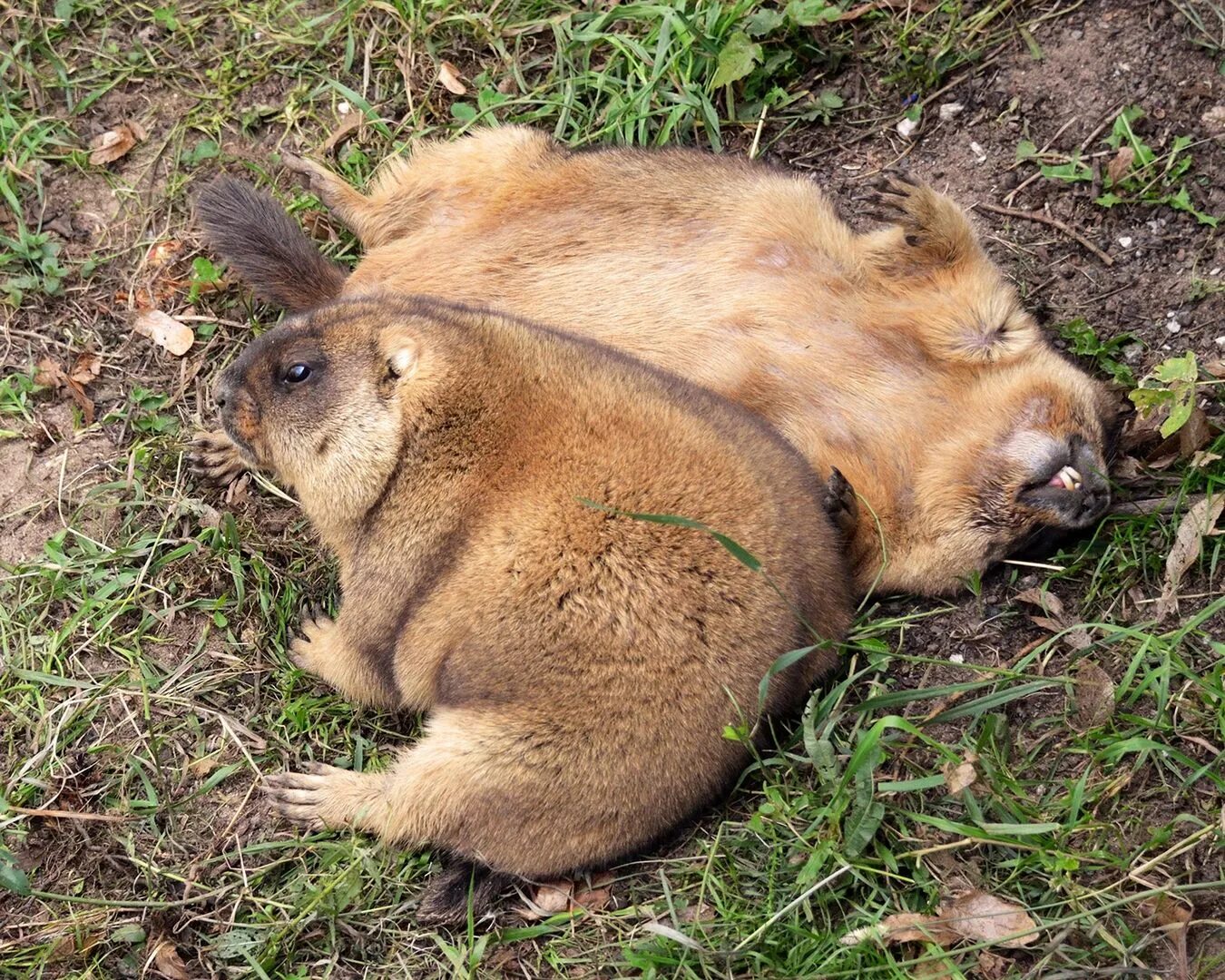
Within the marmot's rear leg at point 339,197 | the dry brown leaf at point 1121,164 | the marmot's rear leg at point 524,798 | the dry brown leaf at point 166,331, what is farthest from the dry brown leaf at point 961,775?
the dry brown leaf at point 166,331

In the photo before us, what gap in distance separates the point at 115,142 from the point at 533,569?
3560 millimetres

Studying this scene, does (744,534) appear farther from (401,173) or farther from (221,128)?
(221,128)

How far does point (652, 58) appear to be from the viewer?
5496 millimetres

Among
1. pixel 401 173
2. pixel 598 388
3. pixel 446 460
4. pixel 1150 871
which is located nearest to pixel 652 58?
pixel 401 173

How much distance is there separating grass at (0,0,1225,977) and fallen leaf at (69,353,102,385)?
48mm

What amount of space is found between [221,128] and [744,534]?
145 inches

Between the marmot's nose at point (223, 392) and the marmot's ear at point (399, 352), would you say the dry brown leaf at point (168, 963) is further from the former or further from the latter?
the marmot's ear at point (399, 352)

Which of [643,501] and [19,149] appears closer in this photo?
[643,501]

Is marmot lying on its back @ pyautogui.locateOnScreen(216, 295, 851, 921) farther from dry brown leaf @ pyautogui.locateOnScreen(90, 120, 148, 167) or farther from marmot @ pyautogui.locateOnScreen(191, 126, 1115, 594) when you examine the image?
dry brown leaf @ pyautogui.locateOnScreen(90, 120, 148, 167)

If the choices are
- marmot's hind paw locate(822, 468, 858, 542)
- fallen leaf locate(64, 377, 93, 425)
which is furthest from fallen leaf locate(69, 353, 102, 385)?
marmot's hind paw locate(822, 468, 858, 542)

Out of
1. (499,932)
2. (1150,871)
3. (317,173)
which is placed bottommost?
(499,932)

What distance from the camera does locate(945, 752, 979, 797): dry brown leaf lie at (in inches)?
143

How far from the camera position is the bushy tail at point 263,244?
500cm

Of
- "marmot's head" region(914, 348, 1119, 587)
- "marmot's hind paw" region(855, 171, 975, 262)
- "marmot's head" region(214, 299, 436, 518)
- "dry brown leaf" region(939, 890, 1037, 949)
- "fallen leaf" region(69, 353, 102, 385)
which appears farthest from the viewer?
"fallen leaf" region(69, 353, 102, 385)
